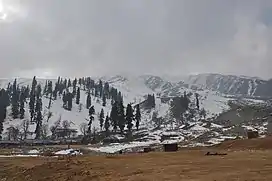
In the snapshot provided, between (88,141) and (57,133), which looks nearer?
(88,141)

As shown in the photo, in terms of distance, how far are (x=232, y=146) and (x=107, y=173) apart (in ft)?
119

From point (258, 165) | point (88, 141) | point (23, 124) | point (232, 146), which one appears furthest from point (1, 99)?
point (258, 165)

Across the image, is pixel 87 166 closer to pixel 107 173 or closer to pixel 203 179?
pixel 107 173

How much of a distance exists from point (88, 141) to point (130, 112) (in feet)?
72.2

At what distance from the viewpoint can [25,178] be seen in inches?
1609

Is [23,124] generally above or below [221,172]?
above

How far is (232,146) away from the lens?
66312 millimetres

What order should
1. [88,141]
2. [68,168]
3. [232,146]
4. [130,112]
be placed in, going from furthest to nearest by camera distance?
[130,112]
[88,141]
[232,146]
[68,168]

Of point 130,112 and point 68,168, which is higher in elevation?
point 130,112

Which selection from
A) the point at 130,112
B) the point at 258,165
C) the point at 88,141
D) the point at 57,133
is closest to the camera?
the point at 258,165

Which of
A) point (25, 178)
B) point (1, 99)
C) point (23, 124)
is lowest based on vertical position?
point (25, 178)

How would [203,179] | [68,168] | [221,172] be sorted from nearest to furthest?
[203,179]
[221,172]
[68,168]

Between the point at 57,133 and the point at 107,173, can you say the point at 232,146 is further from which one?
the point at 57,133

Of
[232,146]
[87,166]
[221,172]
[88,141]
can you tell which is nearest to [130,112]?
[88,141]
